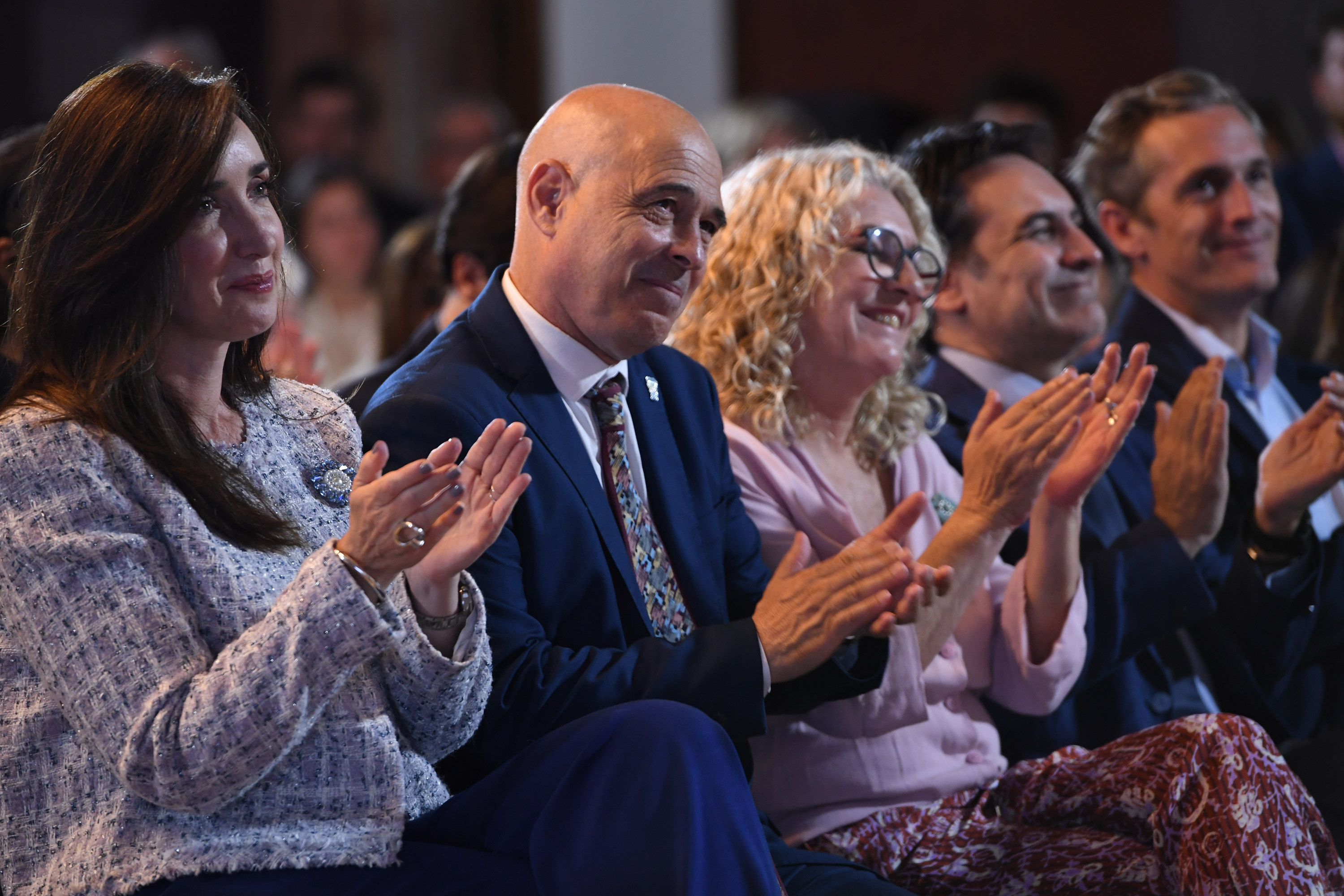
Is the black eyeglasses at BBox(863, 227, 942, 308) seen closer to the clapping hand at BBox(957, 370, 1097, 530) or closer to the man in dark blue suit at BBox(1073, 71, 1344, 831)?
the clapping hand at BBox(957, 370, 1097, 530)

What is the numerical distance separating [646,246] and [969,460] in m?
0.55

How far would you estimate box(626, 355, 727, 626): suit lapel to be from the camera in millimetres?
1831

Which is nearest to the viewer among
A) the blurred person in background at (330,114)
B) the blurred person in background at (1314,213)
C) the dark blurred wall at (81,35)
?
the blurred person in background at (1314,213)

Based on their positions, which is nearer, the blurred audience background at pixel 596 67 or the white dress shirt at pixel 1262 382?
the white dress shirt at pixel 1262 382

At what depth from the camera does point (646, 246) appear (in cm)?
176

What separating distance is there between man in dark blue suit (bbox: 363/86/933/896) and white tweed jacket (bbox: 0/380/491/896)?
0.21 metres

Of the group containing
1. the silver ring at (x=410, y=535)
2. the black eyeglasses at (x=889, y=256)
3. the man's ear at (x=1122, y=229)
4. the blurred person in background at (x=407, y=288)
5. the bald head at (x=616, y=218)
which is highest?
the bald head at (x=616, y=218)

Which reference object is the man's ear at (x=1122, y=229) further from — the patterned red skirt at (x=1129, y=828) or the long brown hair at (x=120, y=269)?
the long brown hair at (x=120, y=269)

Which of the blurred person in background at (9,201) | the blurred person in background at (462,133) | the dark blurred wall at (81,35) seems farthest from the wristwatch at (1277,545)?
the dark blurred wall at (81,35)

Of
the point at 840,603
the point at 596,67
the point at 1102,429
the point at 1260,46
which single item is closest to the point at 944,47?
the point at 1260,46

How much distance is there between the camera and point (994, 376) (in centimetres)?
250

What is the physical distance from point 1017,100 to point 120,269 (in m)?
4.27

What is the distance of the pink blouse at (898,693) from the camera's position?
191 centimetres

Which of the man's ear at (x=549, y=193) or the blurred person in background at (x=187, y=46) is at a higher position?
the man's ear at (x=549, y=193)
